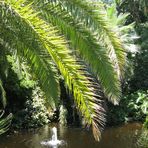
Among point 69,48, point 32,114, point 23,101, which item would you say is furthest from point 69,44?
point 23,101

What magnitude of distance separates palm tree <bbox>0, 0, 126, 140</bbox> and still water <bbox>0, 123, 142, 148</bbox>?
1010 centimetres

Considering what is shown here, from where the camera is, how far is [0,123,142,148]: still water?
54.1 feet

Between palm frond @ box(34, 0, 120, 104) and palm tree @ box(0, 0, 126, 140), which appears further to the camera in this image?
palm frond @ box(34, 0, 120, 104)

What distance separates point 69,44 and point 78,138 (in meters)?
11.4

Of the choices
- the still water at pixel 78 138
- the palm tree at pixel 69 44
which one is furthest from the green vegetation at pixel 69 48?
the still water at pixel 78 138

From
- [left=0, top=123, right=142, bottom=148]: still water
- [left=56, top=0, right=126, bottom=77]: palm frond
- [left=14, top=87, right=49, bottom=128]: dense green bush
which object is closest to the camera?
[left=56, top=0, right=126, bottom=77]: palm frond

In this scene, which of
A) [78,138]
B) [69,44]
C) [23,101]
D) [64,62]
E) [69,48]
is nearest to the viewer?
[64,62]

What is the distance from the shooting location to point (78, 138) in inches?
697

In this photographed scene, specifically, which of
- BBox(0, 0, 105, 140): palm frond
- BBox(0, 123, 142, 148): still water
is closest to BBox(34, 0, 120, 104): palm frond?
BBox(0, 0, 105, 140): palm frond

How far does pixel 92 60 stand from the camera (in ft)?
20.8

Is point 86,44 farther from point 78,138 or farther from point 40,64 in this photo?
point 78,138

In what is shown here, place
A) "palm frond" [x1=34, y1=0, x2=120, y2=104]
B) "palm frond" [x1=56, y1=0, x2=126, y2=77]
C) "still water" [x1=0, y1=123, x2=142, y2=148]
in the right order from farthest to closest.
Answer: "still water" [x1=0, y1=123, x2=142, y2=148] < "palm frond" [x1=56, y1=0, x2=126, y2=77] < "palm frond" [x1=34, y1=0, x2=120, y2=104]

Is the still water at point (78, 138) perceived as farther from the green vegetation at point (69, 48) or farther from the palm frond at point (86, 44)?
the palm frond at point (86, 44)

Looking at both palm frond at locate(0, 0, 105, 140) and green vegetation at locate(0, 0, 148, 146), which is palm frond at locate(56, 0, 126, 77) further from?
palm frond at locate(0, 0, 105, 140)
